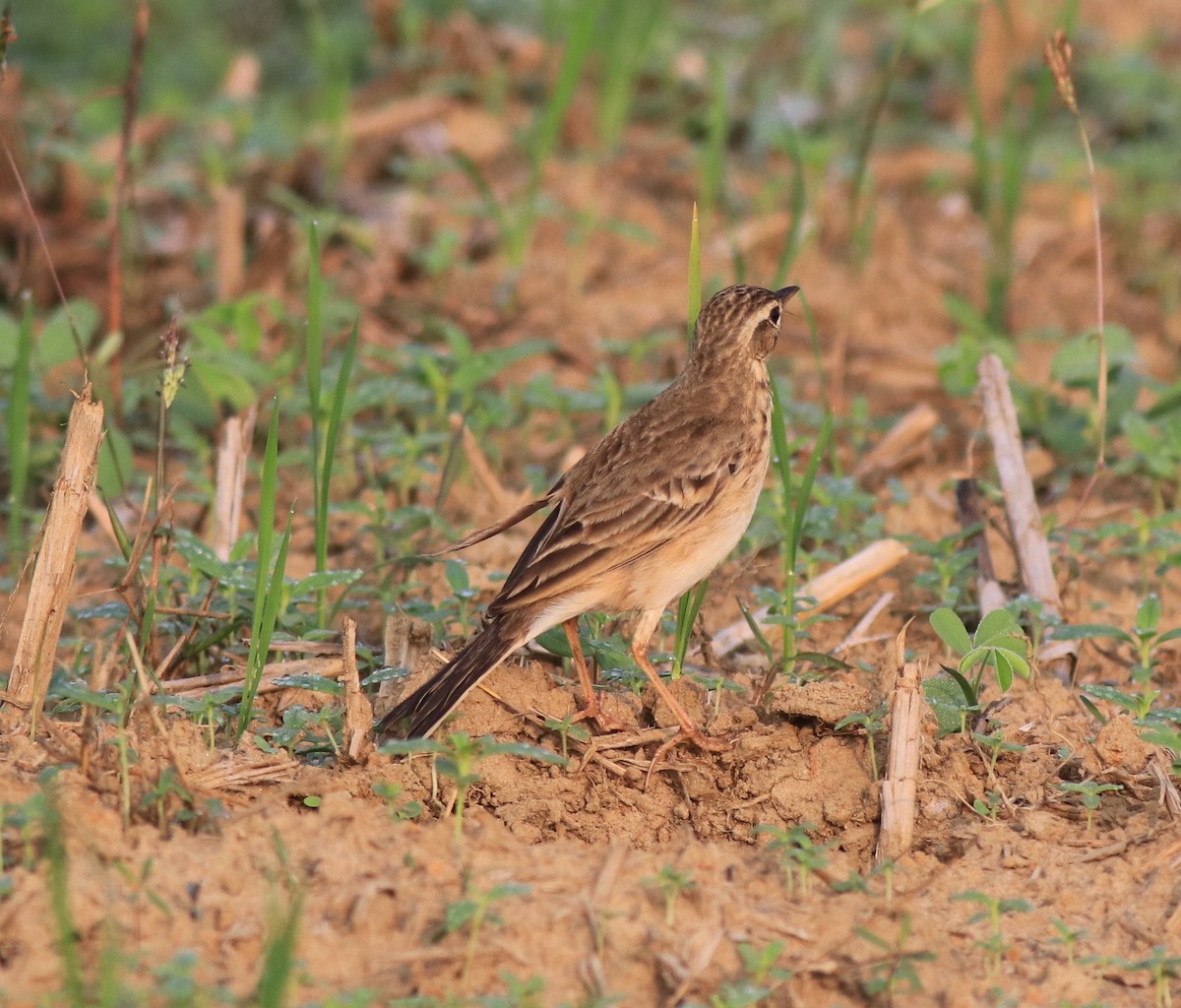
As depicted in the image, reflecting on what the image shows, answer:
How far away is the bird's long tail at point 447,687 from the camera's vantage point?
14.6 ft

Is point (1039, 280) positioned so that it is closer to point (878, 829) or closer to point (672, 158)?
point (672, 158)

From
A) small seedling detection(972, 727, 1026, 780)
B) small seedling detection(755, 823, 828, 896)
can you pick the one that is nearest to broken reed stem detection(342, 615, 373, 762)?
small seedling detection(755, 823, 828, 896)

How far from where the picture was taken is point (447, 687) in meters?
4.52

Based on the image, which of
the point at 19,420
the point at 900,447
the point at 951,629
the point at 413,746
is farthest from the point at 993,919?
the point at 19,420

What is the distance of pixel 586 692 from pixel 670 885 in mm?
1112

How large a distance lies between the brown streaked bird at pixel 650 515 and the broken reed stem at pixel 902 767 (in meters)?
0.57

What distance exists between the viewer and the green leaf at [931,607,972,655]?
4.81 m

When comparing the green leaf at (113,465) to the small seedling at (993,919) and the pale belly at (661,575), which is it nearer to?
the pale belly at (661,575)

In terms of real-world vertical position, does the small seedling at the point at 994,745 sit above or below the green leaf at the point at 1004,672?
below

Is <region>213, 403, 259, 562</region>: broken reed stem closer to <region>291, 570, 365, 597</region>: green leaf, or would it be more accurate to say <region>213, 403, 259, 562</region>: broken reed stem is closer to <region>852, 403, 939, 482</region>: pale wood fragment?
<region>291, 570, 365, 597</region>: green leaf

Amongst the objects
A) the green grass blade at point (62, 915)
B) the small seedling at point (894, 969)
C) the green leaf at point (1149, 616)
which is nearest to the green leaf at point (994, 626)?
the green leaf at point (1149, 616)

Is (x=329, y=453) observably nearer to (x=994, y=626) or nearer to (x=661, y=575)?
(x=661, y=575)

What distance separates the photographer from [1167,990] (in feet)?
12.7

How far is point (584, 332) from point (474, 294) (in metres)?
0.68
